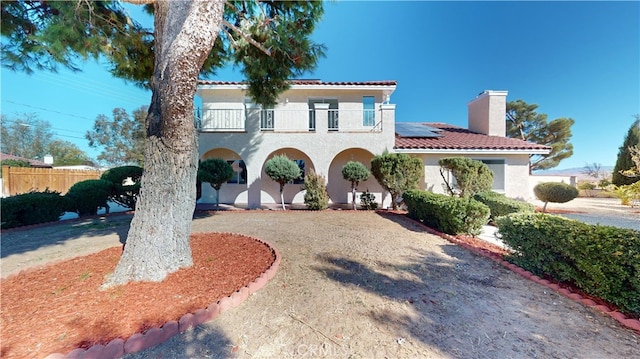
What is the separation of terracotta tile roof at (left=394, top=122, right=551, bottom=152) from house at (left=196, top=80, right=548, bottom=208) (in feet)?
0.15

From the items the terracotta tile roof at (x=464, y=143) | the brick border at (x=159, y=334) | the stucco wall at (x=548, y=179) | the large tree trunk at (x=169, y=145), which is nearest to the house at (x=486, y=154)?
the terracotta tile roof at (x=464, y=143)

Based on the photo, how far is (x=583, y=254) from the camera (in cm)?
331

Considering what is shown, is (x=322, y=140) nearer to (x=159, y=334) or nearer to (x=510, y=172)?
(x=159, y=334)

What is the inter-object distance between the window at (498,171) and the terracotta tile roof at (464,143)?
0.79 metres

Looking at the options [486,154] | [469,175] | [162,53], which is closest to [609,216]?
[486,154]

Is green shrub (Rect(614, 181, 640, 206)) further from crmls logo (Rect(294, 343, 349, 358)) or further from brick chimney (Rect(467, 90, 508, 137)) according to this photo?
brick chimney (Rect(467, 90, 508, 137))

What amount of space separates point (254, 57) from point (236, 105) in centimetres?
614

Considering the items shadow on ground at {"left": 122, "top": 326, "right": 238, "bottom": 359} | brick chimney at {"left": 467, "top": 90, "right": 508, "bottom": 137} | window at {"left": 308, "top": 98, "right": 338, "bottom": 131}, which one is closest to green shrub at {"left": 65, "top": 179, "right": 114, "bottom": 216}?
window at {"left": 308, "top": 98, "right": 338, "bottom": 131}

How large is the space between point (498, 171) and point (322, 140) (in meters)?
9.31

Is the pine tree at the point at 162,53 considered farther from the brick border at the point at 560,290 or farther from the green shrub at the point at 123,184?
the brick border at the point at 560,290

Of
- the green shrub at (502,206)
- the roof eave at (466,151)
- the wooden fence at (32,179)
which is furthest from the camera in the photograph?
the wooden fence at (32,179)

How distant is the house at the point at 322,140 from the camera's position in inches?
419

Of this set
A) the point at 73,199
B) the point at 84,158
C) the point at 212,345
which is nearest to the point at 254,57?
the point at 212,345

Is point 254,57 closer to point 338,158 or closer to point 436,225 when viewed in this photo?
point 338,158
